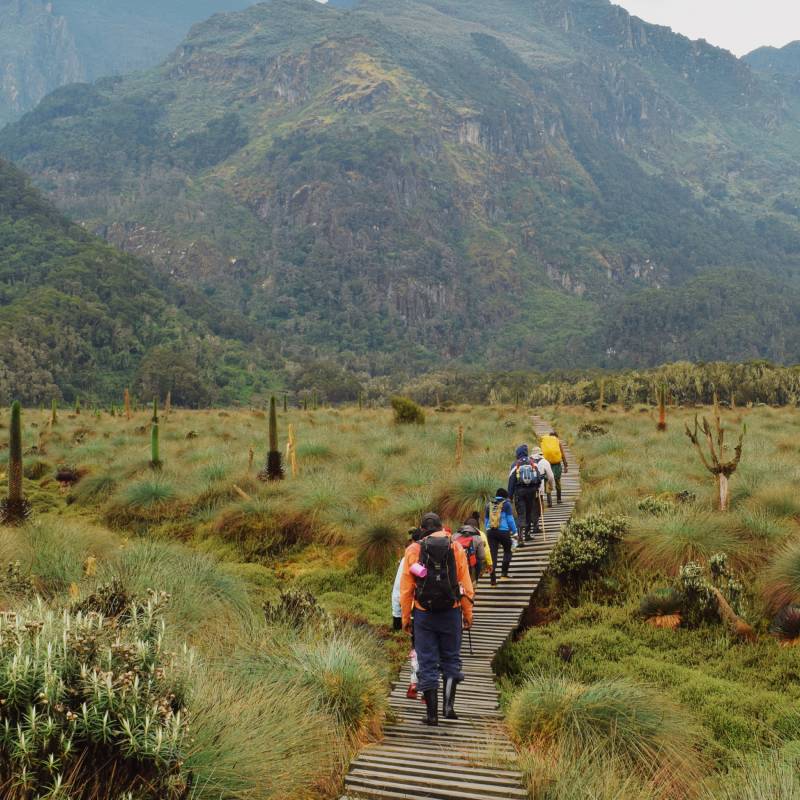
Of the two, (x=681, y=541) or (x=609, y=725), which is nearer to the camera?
(x=609, y=725)

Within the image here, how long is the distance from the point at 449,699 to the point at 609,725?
157 centimetres

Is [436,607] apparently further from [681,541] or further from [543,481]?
[543,481]

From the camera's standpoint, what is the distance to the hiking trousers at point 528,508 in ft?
48.0

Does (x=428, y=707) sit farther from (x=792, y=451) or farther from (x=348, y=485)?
(x=792, y=451)

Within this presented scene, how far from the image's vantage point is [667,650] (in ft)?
34.6

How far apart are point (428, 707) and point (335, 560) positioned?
895 centimetres

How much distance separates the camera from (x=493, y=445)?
27266 mm

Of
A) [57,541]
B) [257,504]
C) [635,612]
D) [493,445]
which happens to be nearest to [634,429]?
[493,445]

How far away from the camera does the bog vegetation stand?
484 centimetres

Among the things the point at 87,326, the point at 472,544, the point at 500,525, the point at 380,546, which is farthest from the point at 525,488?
the point at 87,326

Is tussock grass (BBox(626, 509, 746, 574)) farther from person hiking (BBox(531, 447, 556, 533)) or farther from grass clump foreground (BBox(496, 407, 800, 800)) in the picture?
person hiking (BBox(531, 447, 556, 533))

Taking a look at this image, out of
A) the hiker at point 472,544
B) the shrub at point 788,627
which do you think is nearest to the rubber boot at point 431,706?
the hiker at point 472,544

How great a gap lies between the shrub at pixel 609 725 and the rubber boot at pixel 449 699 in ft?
1.90

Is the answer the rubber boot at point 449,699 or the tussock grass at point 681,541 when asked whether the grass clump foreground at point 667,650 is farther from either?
the rubber boot at point 449,699
